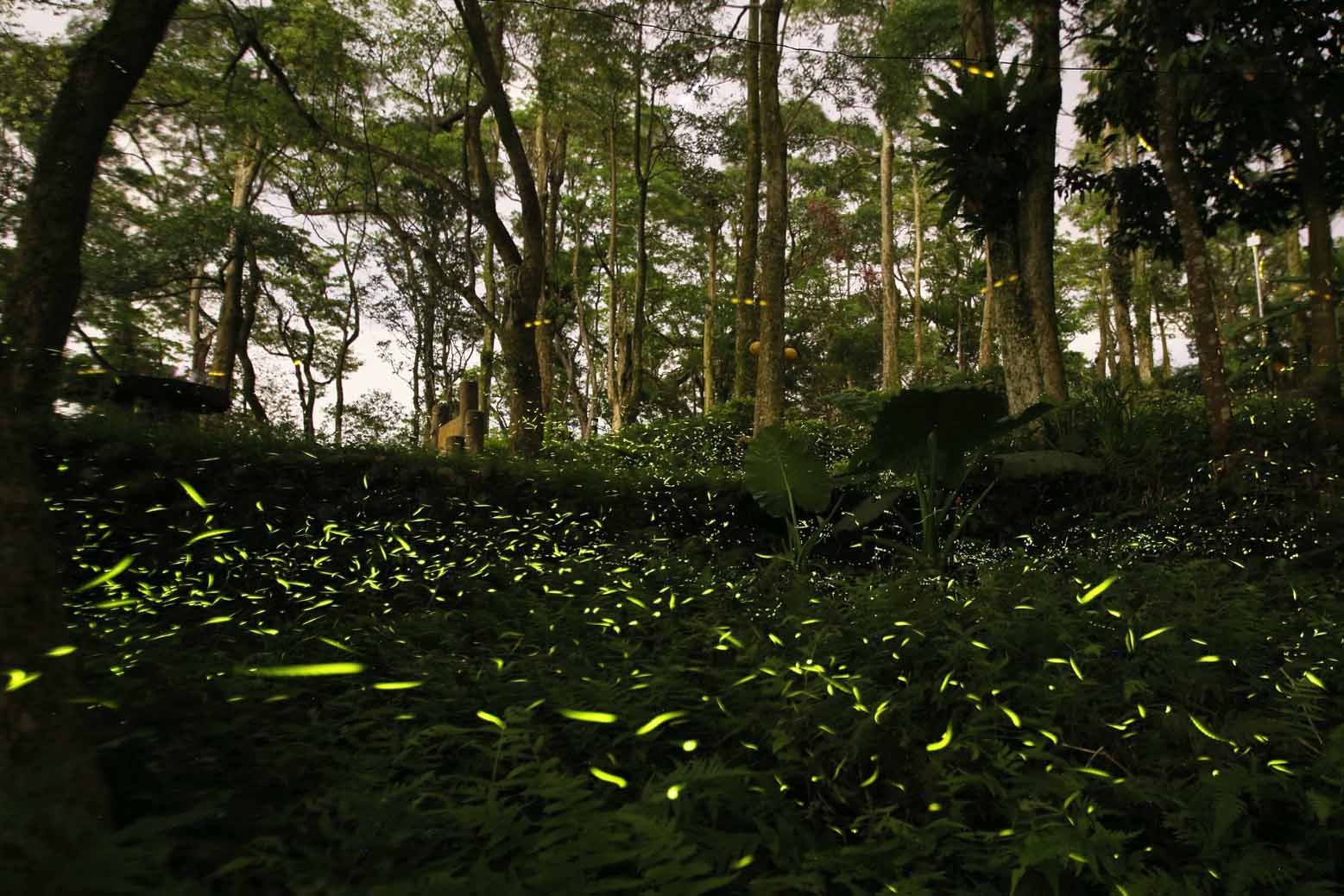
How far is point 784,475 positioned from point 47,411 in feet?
12.5

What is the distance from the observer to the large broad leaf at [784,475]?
4.73 meters

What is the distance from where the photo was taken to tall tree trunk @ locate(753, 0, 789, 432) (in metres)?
9.45

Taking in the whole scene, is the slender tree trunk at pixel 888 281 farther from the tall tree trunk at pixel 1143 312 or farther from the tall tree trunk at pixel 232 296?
the tall tree trunk at pixel 232 296

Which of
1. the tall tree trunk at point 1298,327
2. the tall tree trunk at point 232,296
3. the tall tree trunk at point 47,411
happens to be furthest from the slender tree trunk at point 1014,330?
the tall tree trunk at point 232,296

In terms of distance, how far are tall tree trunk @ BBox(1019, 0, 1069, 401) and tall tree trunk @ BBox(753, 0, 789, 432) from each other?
2817 mm

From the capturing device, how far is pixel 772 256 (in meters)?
9.92

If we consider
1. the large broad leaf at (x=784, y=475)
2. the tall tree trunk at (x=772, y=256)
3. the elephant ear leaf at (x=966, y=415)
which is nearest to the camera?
the elephant ear leaf at (x=966, y=415)

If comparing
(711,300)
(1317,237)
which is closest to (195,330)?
(711,300)

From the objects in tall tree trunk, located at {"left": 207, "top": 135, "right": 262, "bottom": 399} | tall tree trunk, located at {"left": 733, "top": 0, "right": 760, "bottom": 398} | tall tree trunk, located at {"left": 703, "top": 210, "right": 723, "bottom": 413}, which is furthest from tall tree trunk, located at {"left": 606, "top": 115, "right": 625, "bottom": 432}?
tall tree trunk, located at {"left": 207, "top": 135, "right": 262, "bottom": 399}

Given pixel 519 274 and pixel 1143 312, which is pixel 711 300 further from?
pixel 519 274

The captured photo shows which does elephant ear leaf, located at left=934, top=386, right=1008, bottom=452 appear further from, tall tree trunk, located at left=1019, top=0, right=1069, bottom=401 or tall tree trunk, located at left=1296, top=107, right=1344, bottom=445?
tall tree trunk, located at left=1296, top=107, right=1344, bottom=445

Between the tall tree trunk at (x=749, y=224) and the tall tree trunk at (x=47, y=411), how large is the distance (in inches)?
366

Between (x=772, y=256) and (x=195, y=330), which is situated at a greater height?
(x=195, y=330)

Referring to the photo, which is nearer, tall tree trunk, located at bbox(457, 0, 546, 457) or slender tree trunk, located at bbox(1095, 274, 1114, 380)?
tall tree trunk, located at bbox(457, 0, 546, 457)
